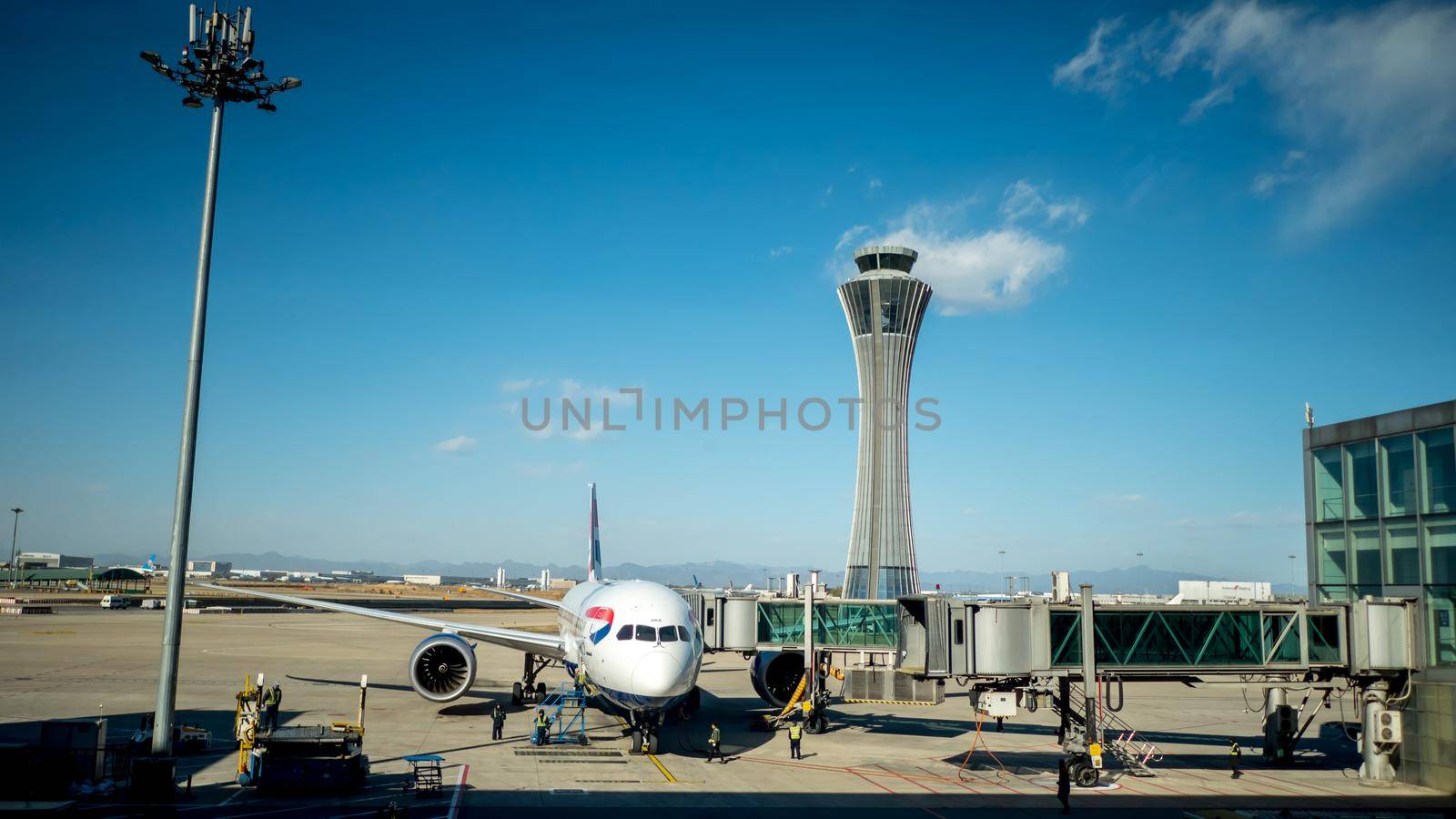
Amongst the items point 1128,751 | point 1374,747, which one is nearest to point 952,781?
point 1128,751

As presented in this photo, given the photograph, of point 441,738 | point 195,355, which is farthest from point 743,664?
point 195,355

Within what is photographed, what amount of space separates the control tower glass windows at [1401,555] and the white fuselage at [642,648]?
78.9 ft

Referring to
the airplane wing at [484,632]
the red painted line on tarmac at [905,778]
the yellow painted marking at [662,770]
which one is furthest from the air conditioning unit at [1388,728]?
the airplane wing at [484,632]

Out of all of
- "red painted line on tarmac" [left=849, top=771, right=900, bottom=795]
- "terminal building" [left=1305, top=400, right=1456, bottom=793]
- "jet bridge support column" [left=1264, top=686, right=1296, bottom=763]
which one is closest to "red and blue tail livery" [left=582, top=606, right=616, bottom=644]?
"red painted line on tarmac" [left=849, top=771, right=900, bottom=795]

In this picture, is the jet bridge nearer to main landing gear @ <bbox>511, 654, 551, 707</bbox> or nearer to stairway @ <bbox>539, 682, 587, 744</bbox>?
stairway @ <bbox>539, 682, 587, 744</bbox>

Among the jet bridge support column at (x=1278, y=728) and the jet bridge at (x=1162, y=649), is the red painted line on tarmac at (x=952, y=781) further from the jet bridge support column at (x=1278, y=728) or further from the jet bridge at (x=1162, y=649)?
the jet bridge support column at (x=1278, y=728)

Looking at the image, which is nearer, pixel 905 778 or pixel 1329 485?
pixel 905 778

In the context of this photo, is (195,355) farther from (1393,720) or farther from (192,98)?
(1393,720)

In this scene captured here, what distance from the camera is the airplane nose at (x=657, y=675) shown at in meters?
28.8

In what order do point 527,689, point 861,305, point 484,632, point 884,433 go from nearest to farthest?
point 484,632
point 527,689
point 884,433
point 861,305

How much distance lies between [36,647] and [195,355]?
1977 inches

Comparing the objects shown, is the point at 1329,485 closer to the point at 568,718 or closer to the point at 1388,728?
the point at 1388,728

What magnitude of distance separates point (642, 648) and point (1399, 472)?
26400 mm

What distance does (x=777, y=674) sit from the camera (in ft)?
134
